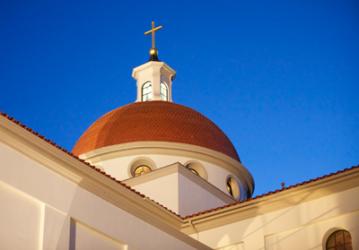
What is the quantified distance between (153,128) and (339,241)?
9.51m

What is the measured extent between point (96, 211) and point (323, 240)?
665 centimetres

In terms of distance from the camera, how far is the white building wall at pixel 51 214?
15.4 meters

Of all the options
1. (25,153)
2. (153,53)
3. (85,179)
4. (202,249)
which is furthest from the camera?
(153,53)

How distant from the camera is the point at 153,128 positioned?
28.1 meters

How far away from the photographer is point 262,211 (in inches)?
867

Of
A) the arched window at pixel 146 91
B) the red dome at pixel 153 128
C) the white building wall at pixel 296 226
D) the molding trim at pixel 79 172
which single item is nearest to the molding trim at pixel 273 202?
the white building wall at pixel 296 226

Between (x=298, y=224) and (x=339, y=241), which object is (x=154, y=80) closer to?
(x=298, y=224)

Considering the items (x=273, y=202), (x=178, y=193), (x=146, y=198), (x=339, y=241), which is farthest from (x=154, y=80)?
(x=339, y=241)

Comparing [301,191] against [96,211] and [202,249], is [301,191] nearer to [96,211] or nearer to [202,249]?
[202,249]

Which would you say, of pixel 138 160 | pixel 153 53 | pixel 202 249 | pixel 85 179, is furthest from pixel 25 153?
pixel 153 53

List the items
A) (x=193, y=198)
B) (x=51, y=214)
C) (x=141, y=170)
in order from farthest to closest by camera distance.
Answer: (x=141, y=170) < (x=193, y=198) < (x=51, y=214)

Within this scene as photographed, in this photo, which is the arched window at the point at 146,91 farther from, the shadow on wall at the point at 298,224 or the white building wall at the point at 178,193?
the shadow on wall at the point at 298,224

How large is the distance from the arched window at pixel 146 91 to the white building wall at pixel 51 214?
15855 millimetres

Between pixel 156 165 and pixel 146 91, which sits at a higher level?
pixel 146 91
